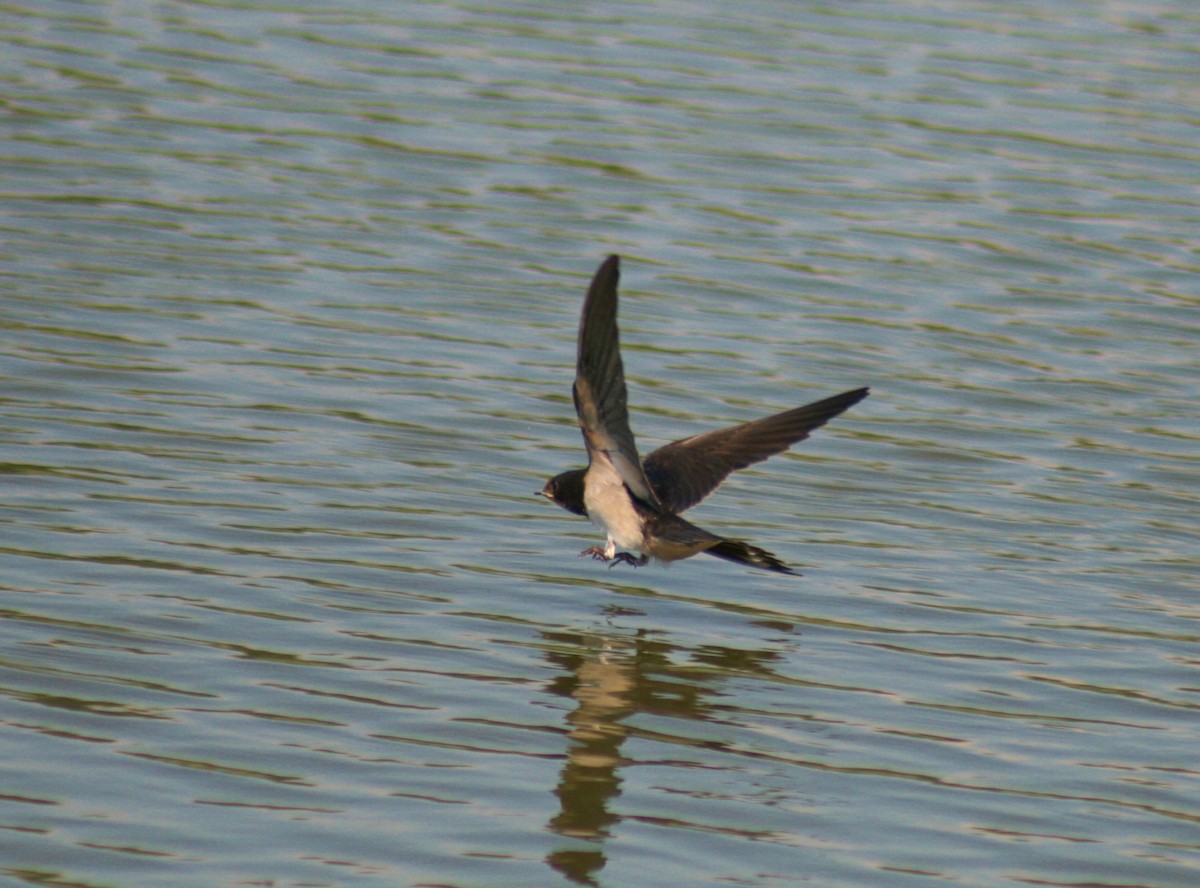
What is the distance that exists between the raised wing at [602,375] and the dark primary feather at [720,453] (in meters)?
0.56

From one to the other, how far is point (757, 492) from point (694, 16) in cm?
849

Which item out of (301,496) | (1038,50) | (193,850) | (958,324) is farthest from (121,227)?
(1038,50)

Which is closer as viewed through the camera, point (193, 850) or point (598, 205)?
point (193, 850)

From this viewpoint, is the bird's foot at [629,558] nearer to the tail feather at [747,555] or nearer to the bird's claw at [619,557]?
the bird's claw at [619,557]

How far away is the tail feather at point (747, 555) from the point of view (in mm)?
6129

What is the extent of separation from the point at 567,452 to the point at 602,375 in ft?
7.10

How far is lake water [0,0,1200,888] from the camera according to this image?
4809mm

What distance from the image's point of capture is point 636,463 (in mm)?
5977

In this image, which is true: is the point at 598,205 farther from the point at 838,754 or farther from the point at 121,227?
the point at 838,754

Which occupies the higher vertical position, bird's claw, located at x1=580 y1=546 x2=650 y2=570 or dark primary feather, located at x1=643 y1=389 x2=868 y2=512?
dark primary feather, located at x1=643 y1=389 x2=868 y2=512

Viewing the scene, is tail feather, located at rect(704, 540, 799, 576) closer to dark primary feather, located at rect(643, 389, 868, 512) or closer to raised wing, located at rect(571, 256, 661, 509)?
dark primary feather, located at rect(643, 389, 868, 512)

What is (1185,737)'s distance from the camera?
5.50 m

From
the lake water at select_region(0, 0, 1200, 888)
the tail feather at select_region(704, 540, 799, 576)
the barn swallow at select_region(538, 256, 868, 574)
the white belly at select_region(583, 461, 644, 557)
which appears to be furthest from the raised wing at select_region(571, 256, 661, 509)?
the lake water at select_region(0, 0, 1200, 888)

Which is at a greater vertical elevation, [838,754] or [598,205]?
[598,205]
